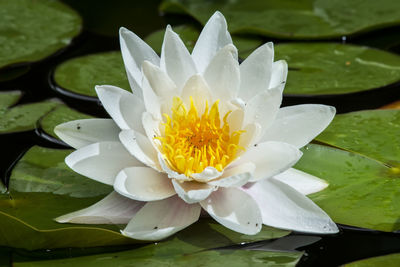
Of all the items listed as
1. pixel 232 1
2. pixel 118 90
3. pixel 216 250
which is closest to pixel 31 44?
pixel 232 1

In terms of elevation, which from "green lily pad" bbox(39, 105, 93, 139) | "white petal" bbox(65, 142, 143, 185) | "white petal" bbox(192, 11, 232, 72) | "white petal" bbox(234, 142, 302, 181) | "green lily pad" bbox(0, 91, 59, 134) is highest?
"white petal" bbox(192, 11, 232, 72)

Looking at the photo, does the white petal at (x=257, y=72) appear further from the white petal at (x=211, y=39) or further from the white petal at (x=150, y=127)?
the white petal at (x=150, y=127)

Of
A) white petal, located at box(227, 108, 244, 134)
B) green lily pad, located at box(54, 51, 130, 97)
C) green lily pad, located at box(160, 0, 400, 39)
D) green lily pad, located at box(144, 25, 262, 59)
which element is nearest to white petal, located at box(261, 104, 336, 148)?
white petal, located at box(227, 108, 244, 134)

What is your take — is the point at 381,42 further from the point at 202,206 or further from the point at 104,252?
the point at 104,252

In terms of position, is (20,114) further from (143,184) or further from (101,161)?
(143,184)

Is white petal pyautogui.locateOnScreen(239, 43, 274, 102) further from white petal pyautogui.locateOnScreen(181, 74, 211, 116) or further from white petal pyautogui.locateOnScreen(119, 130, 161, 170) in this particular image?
white petal pyautogui.locateOnScreen(119, 130, 161, 170)

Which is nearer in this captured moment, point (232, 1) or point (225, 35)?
point (225, 35)
